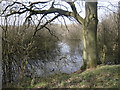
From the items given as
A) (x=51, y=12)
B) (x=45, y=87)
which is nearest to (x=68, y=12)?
(x=51, y=12)

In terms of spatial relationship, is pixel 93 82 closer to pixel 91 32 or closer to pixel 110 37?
pixel 91 32

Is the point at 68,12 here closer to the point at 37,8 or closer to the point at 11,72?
the point at 37,8

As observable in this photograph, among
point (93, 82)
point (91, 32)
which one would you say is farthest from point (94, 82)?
point (91, 32)

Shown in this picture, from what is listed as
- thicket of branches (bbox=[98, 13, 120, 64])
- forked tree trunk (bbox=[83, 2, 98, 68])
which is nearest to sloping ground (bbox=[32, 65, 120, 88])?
forked tree trunk (bbox=[83, 2, 98, 68])

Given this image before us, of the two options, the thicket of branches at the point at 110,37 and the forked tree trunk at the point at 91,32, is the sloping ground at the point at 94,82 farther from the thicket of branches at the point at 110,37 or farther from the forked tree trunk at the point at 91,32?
the thicket of branches at the point at 110,37

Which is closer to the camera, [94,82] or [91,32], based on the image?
[94,82]

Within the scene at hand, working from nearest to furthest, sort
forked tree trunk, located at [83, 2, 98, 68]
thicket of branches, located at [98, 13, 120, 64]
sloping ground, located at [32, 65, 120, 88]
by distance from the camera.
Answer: sloping ground, located at [32, 65, 120, 88], forked tree trunk, located at [83, 2, 98, 68], thicket of branches, located at [98, 13, 120, 64]

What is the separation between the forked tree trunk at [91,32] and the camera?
6.59 metres

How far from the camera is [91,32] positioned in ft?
21.9

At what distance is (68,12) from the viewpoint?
7.26m

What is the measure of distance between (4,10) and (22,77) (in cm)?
282

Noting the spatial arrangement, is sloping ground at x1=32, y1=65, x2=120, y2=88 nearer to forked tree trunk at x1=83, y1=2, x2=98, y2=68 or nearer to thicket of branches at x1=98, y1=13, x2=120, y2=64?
forked tree trunk at x1=83, y1=2, x2=98, y2=68

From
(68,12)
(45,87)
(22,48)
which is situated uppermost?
(68,12)

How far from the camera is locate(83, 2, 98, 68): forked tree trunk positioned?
6.59m
